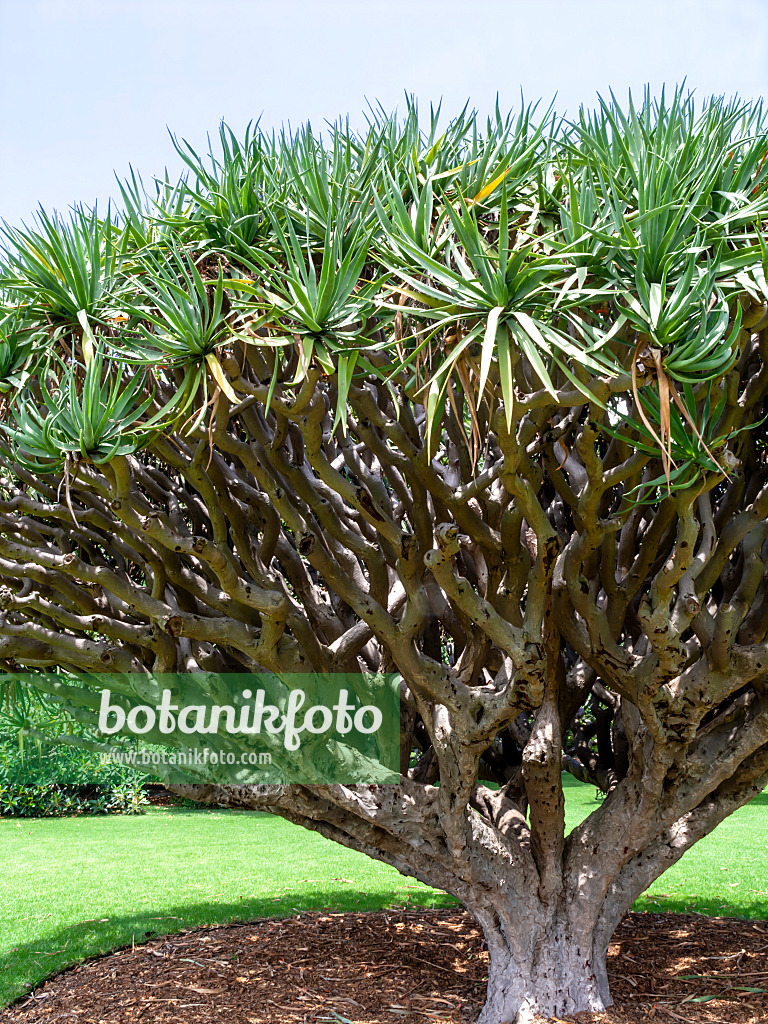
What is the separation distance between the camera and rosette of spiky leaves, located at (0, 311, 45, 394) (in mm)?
3926

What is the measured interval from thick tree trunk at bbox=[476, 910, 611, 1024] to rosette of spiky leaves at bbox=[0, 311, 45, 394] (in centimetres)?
405

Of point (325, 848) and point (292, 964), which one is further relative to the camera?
point (325, 848)

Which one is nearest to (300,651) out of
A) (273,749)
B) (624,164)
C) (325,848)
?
(273,749)

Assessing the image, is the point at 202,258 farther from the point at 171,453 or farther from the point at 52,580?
the point at 52,580

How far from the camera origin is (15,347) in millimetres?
3965

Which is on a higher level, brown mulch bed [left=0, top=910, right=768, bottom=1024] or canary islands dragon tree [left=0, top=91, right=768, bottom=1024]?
canary islands dragon tree [left=0, top=91, right=768, bottom=1024]

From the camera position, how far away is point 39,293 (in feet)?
12.7

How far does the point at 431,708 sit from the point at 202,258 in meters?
2.68

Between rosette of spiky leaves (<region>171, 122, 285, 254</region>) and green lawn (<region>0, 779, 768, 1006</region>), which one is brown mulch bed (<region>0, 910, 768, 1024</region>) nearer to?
green lawn (<region>0, 779, 768, 1006</region>)

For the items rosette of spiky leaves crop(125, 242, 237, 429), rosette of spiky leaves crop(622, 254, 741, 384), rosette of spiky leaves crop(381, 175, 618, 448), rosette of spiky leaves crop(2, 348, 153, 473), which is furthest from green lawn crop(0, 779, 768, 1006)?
rosette of spiky leaves crop(622, 254, 741, 384)

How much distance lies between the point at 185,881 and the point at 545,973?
6441 mm

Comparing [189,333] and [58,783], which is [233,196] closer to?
[189,333]

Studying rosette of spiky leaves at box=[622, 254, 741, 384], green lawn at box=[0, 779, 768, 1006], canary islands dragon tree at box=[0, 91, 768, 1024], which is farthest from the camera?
green lawn at box=[0, 779, 768, 1006]

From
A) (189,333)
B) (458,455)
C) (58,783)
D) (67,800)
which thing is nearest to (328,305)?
(189,333)
